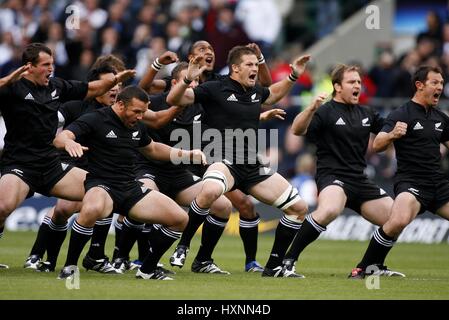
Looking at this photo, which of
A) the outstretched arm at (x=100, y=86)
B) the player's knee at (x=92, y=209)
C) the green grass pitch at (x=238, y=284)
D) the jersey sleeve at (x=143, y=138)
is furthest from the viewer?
the outstretched arm at (x=100, y=86)

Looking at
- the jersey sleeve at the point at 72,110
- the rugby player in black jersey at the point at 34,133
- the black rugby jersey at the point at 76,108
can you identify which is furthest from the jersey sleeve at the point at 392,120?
the jersey sleeve at the point at 72,110

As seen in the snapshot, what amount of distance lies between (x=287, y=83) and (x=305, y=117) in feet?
3.15

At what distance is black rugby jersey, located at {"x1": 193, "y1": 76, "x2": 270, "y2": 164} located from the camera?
530 inches

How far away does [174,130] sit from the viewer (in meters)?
14.6

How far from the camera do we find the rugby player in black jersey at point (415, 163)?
13266mm

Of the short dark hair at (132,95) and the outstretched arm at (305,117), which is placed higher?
the short dark hair at (132,95)

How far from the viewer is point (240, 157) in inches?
530

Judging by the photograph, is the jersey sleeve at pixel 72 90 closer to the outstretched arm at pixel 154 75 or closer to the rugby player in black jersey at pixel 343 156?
the outstretched arm at pixel 154 75

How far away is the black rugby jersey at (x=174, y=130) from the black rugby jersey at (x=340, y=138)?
1707 mm

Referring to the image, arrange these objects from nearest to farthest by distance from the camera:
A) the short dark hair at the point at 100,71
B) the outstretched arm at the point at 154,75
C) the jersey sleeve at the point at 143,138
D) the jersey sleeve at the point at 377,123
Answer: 1. the jersey sleeve at the point at 143,138
2. the outstretched arm at the point at 154,75
3. the jersey sleeve at the point at 377,123
4. the short dark hair at the point at 100,71

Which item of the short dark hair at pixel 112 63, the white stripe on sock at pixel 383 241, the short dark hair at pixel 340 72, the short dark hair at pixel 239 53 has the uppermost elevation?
the short dark hair at pixel 239 53

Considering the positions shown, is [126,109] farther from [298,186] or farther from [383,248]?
[298,186]

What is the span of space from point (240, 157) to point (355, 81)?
1.84 meters

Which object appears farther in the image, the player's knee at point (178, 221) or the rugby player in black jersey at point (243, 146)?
the rugby player in black jersey at point (243, 146)
